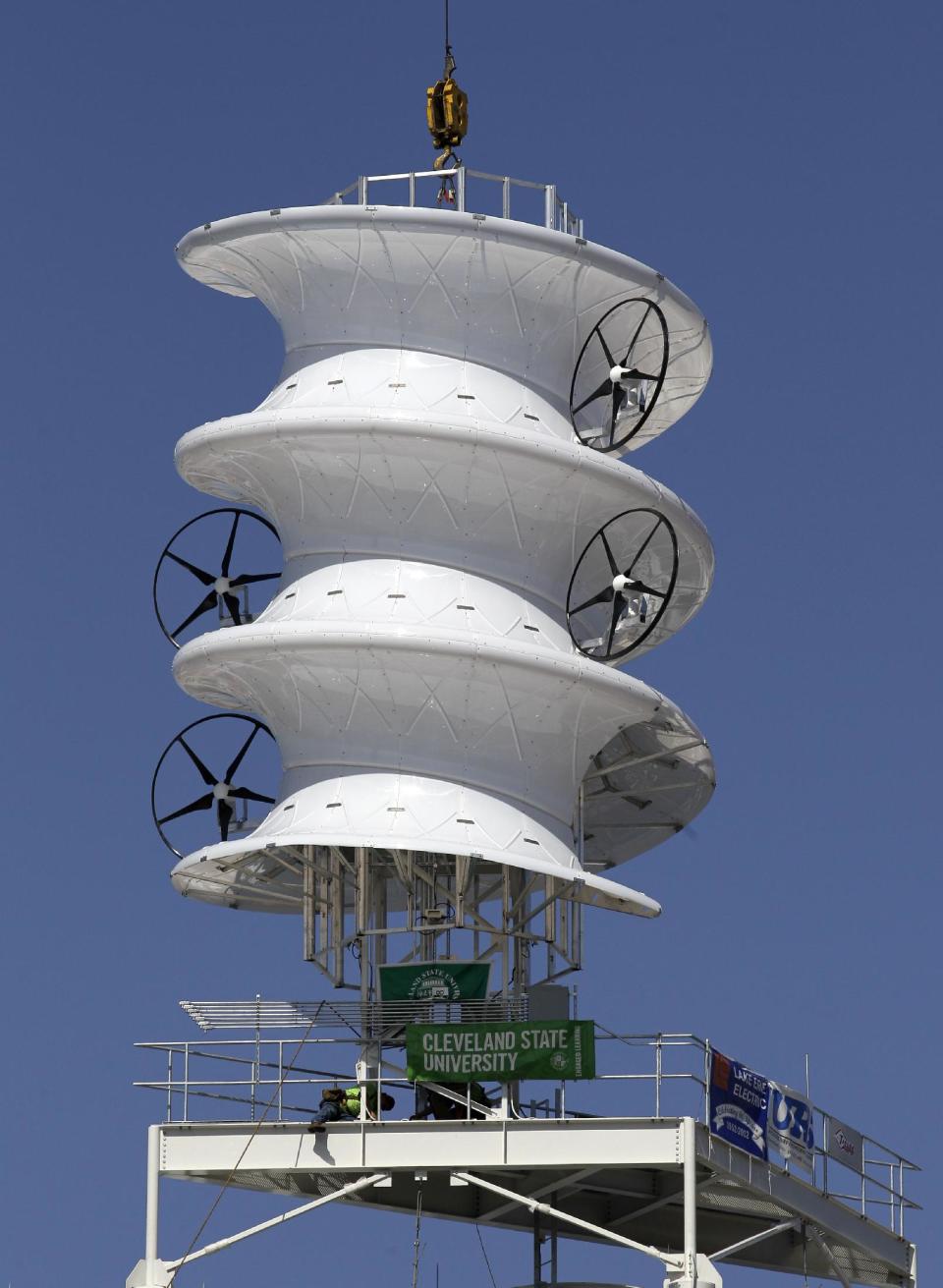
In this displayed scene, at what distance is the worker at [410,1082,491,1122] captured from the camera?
6981 cm

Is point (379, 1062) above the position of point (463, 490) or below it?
below

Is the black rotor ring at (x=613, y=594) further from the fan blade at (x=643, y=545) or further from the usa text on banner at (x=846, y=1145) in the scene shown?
the usa text on banner at (x=846, y=1145)

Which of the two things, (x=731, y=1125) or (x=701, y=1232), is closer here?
(x=731, y=1125)

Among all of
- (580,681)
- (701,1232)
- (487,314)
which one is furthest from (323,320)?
(701,1232)

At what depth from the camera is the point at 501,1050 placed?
6931 cm

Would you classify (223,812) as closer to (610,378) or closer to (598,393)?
(598,393)

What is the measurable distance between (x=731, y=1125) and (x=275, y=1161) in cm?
774

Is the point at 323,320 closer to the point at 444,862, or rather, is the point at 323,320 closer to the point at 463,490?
the point at 463,490

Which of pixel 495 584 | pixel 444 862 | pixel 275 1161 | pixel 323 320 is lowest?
pixel 275 1161

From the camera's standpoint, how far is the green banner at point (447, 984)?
70.8m

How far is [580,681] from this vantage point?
236ft

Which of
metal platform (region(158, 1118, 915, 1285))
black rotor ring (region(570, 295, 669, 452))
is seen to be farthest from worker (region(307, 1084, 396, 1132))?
black rotor ring (region(570, 295, 669, 452))

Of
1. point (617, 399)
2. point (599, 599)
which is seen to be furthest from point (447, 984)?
point (617, 399)

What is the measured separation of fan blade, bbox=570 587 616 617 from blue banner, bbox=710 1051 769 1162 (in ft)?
28.2
